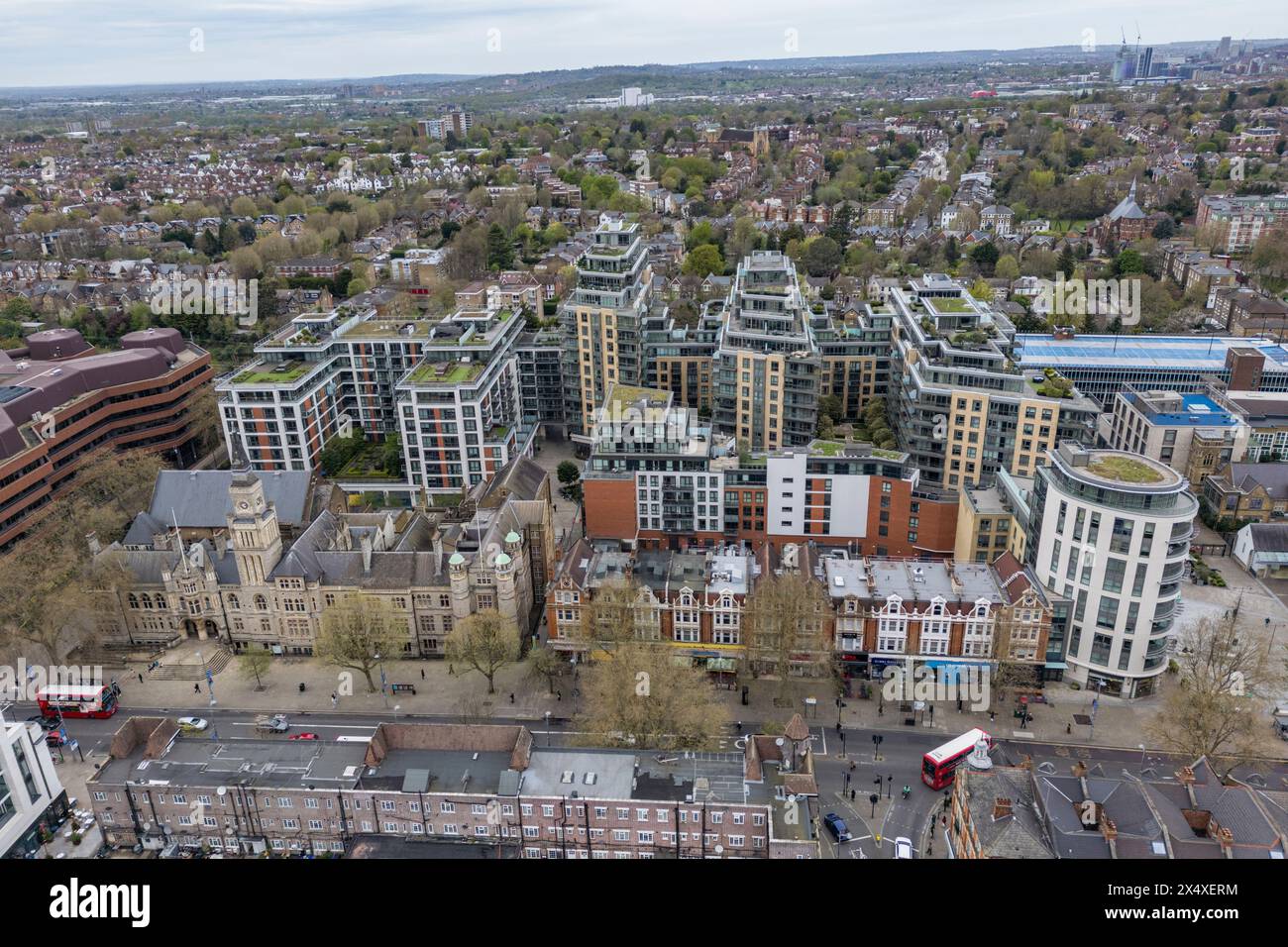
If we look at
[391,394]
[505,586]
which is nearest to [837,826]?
[505,586]

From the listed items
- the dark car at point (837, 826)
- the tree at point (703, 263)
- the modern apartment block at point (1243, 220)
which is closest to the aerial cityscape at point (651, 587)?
the dark car at point (837, 826)

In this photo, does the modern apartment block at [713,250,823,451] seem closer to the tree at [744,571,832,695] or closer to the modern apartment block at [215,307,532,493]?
the tree at [744,571,832,695]

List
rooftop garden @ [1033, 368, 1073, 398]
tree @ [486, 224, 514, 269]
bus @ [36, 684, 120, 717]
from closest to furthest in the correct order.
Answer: bus @ [36, 684, 120, 717] → rooftop garden @ [1033, 368, 1073, 398] → tree @ [486, 224, 514, 269]

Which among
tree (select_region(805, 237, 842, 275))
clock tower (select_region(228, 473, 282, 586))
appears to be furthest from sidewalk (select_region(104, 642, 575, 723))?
tree (select_region(805, 237, 842, 275))

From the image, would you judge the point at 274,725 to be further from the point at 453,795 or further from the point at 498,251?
the point at 498,251
